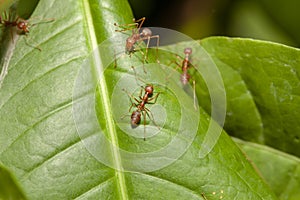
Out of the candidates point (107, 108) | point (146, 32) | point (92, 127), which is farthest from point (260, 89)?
point (92, 127)

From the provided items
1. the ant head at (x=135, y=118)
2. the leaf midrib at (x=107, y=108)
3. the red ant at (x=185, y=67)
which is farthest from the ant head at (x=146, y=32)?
the ant head at (x=135, y=118)

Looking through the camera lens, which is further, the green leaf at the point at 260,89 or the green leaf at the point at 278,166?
the green leaf at the point at 278,166

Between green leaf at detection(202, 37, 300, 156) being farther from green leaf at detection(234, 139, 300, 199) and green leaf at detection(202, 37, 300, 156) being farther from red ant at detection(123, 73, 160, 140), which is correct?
red ant at detection(123, 73, 160, 140)

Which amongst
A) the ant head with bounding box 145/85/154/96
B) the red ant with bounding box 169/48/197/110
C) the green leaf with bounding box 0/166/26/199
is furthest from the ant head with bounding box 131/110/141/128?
the green leaf with bounding box 0/166/26/199

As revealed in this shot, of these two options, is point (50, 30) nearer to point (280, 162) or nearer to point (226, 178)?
point (226, 178)

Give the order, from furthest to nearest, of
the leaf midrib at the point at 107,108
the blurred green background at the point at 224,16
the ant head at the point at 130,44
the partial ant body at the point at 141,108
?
the blurred green background at the point at 224,16
the ant head at the point at 130,44
the partial ant body at the point at 141,108
the leaf midrib at the point at 107,108

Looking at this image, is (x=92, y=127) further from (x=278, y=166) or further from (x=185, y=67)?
(x=278, y=166)

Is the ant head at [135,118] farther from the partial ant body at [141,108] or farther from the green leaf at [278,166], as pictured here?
the green leaf at [278,166]

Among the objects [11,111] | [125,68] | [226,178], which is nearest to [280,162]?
[226,178]
